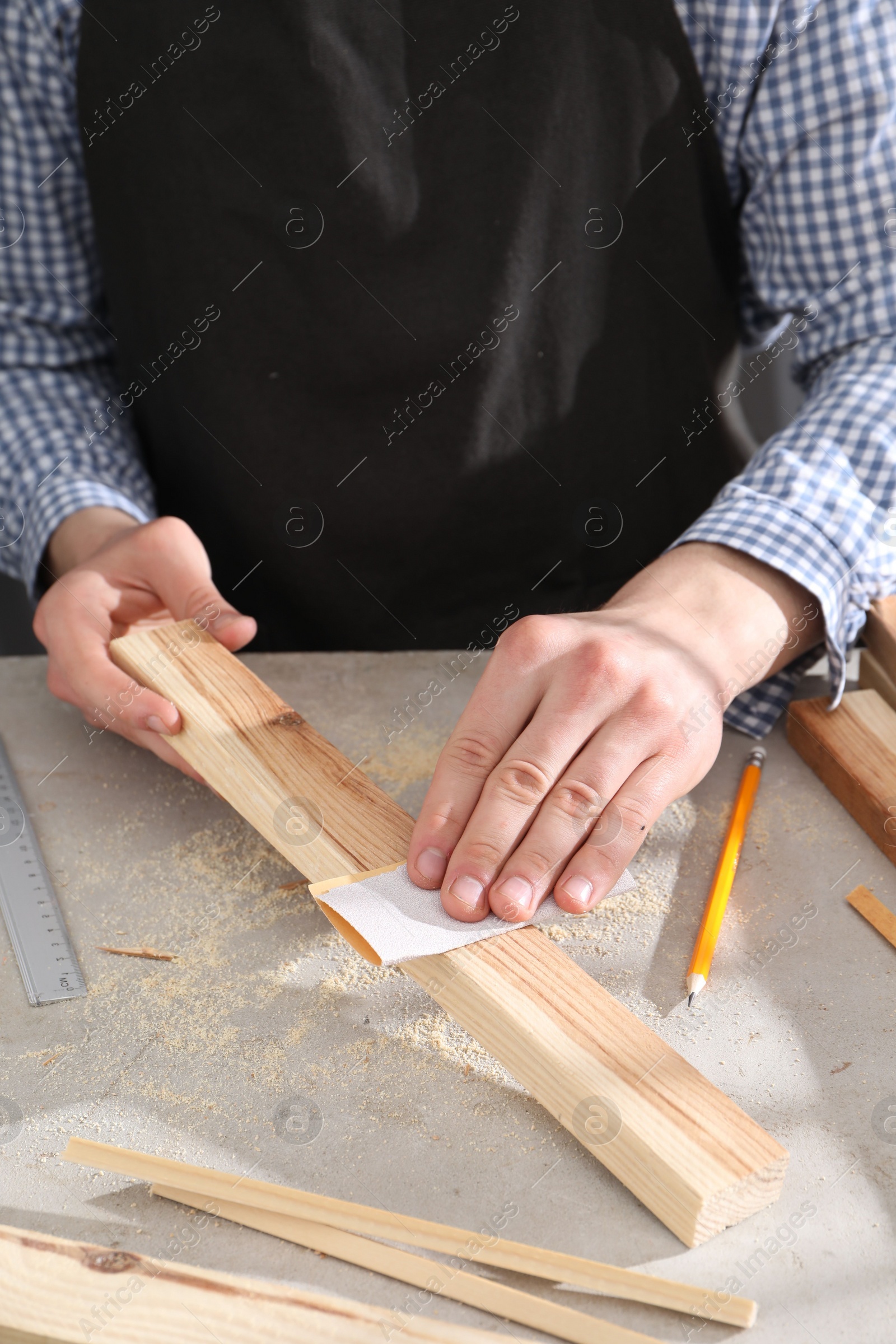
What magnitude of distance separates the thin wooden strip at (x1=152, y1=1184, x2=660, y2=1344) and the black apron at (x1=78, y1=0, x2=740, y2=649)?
3.59 feet

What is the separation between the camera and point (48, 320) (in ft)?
5.45

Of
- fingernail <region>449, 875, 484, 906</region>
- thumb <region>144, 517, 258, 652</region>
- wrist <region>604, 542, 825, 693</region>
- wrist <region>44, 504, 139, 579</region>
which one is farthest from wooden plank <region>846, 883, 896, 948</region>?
wrist <region>44, 504, 139, 579</region>

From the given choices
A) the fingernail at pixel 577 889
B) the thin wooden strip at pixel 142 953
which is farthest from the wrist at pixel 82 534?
the fingernail at pixel 577 889

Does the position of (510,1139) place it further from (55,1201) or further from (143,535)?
(143,535)

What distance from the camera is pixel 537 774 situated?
0.97m

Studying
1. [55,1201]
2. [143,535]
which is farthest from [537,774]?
[143,535]

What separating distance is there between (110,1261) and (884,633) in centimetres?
107

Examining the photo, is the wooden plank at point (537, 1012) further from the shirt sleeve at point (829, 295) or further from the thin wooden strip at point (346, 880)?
the shirt sleeve at point (829, 295)

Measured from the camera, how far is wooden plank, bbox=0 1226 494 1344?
0.68 meters

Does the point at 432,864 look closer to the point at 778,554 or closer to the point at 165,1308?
the point at 165,1308

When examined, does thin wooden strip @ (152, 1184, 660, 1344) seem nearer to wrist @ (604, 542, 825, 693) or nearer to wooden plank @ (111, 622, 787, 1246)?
wooden plank @ (111, 622, 787, 1246)

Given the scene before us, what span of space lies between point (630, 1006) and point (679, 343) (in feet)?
3.48

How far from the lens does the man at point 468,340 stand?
1234mm

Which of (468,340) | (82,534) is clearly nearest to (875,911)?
(468,340)
